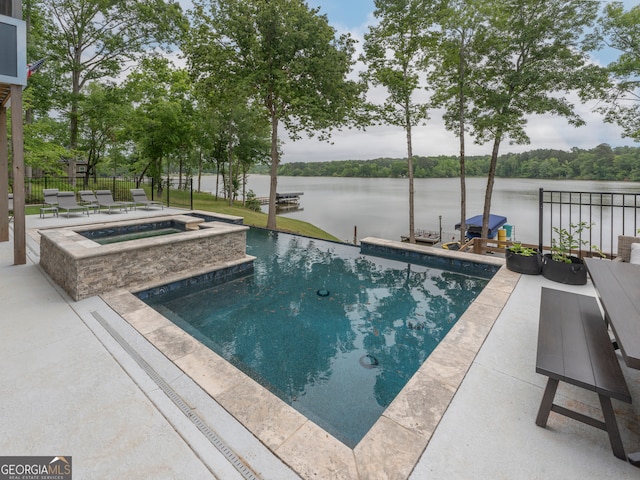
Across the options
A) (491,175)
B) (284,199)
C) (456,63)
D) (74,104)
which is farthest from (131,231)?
(284,199)

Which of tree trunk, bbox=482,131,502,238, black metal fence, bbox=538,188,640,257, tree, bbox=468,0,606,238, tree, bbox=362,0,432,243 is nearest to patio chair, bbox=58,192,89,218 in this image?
tree, bbox=362,0,432,243

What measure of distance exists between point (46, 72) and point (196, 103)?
724cm

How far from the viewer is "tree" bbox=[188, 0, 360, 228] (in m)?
11.1

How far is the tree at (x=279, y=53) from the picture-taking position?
11.1 m

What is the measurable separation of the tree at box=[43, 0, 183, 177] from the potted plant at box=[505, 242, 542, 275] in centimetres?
1828

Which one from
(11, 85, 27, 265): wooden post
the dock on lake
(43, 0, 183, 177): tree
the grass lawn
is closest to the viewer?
(11, 85, 27, 265): wooden post

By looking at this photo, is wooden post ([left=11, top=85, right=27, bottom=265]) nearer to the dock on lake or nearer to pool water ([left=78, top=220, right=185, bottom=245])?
pool water ([left=78, top=220, right=185, bottom=245])

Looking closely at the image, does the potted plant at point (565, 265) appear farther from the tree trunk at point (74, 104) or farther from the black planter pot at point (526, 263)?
the tree trunk at point (74, 104)

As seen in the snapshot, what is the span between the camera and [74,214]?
11.0 meters

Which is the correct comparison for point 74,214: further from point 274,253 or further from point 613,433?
point 613,433

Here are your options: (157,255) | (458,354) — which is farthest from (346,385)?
(157,255)

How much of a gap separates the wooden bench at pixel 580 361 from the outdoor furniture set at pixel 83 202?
41.6 feet

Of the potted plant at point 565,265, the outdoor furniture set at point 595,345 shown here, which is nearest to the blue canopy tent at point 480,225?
the potted plant at point 565,265

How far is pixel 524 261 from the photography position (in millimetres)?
5328
